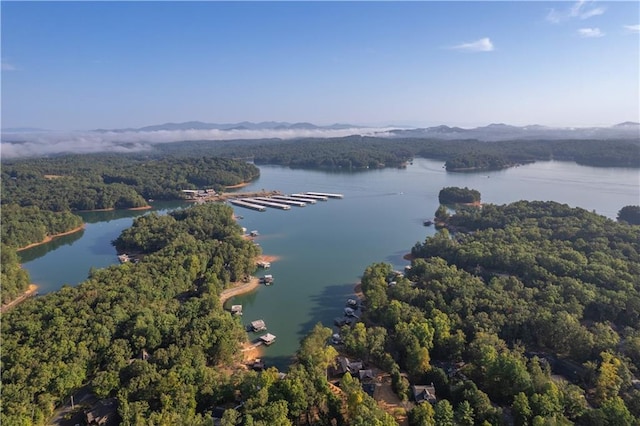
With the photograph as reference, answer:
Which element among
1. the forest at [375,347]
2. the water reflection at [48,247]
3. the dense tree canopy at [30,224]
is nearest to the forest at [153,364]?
the forest at [375,347]

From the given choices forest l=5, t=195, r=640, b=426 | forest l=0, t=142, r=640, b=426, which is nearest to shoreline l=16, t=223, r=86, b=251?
forest l=0, t=142, r=640, b=426

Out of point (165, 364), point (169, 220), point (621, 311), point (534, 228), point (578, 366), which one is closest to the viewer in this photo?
point (165, 364)

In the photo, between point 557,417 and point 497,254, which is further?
point 497,254

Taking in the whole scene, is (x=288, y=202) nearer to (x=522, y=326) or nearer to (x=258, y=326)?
(x=258, y=326)

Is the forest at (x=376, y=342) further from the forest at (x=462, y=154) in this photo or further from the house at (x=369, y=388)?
the forest at (x=462, y=154)

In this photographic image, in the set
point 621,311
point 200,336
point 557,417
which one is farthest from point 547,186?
point 200,336

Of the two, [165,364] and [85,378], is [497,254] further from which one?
[85,378]

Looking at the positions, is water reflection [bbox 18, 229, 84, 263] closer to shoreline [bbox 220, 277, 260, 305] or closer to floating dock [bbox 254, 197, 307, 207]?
shoreline [bbox 220, 277, 260, 305]

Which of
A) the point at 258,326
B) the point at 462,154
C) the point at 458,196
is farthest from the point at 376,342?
the point at 462,154
